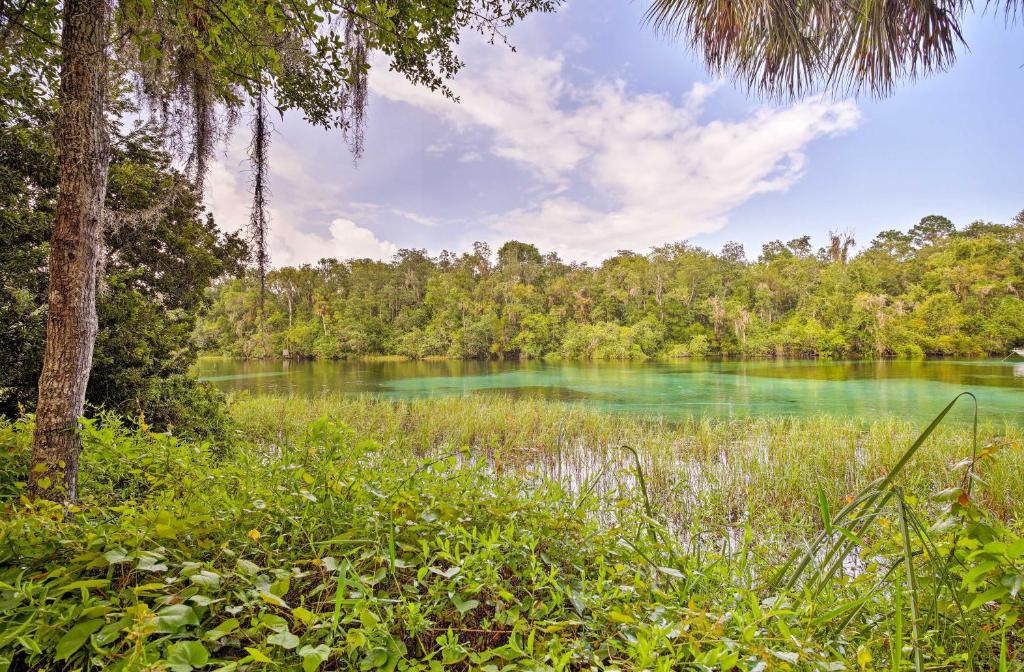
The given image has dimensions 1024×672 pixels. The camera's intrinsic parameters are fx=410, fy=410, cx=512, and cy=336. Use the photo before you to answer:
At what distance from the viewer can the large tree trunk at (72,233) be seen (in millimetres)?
1759

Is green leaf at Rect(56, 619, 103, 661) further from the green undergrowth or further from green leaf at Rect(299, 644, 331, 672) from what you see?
green leaf at Rect(299, 644, 331, 672)

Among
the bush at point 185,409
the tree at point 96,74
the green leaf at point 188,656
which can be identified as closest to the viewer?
the green leaf at point 188,656

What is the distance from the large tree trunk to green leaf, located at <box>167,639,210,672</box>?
1.58m

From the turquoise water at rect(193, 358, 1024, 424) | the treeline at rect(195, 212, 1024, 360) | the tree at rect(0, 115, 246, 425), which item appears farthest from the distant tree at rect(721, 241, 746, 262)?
the tree at rect(0, 115, 246, 425)

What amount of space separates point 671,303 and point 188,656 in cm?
4210

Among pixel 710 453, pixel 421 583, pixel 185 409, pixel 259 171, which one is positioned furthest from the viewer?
pixel 710 453

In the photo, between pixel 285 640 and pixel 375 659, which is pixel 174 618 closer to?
pixel 285 640

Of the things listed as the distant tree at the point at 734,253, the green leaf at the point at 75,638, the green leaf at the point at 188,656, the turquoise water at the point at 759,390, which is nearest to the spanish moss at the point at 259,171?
the green leaf at the point at 75,638

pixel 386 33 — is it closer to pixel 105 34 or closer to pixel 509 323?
pixel 105 34

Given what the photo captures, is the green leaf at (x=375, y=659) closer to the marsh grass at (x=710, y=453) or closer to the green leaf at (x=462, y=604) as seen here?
the green leaf at (x=462, y=604)

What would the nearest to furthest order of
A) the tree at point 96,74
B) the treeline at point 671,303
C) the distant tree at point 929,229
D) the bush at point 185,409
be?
the tree at point 96,74, the bush at point 185,409, the treeline at point 671,303, the distant tree at point 929,229

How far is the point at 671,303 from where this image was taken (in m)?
39.5

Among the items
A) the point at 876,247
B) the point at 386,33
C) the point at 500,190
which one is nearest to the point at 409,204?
the point at 500,190

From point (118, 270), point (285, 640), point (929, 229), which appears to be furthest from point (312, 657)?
point (929, 229)
